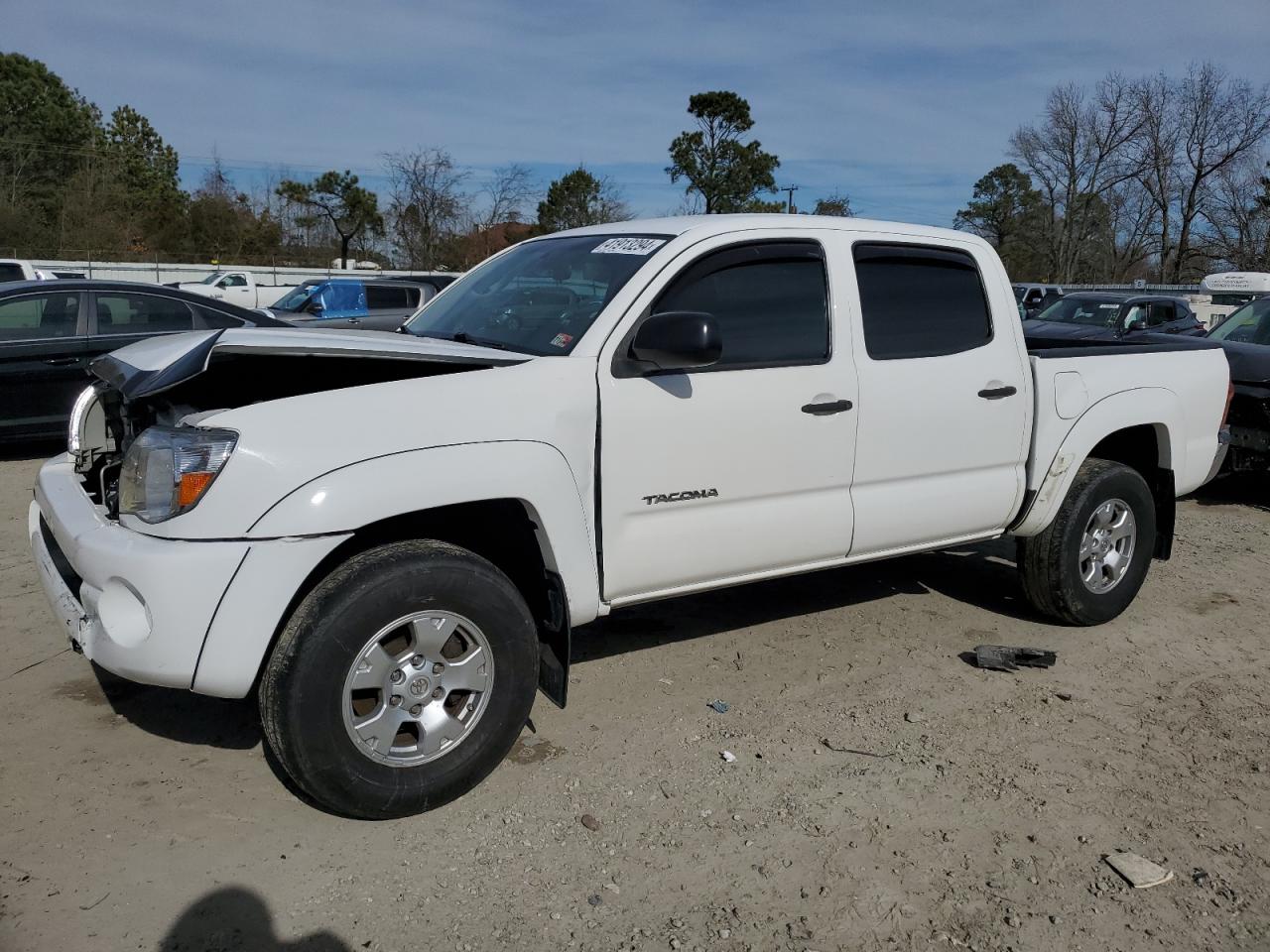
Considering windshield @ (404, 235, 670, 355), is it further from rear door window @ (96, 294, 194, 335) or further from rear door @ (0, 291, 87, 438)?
rear door window @ (96, 294, 194, 335)

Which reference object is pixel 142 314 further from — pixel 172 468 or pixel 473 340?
pixel 172 468

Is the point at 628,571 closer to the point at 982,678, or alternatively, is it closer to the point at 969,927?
the point at 969,927

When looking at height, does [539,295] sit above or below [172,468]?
above

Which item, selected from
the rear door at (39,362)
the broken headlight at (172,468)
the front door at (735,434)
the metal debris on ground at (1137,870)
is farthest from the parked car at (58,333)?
the metal debris on ground at (1137,870)

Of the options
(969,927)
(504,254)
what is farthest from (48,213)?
(969,927)

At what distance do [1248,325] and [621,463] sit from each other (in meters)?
8.55

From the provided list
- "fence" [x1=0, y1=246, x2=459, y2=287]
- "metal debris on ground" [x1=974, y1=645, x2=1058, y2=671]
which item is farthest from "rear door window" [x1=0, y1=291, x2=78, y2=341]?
"fence" [x1=0, y1=246, x2=459, y2=287]

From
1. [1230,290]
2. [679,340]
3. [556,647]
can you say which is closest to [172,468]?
[556,647]

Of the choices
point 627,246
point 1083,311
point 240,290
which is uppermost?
point 240,290

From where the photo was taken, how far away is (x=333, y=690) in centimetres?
293

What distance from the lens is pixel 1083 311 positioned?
15555 millimetres

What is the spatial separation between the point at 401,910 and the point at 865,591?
356 centimetres

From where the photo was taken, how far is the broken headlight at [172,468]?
281 cm

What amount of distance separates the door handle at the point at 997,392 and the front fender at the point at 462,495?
6.70 ft
